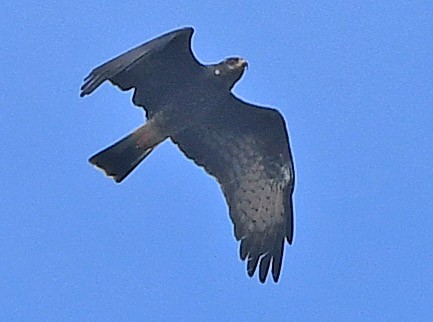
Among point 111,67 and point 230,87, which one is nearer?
point 111,67

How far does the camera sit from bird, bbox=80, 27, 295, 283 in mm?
12625

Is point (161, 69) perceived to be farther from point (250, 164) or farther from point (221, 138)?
point (250, 164)

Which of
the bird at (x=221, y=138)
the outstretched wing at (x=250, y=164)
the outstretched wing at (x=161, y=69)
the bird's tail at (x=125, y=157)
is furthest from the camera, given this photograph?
the outstretched wing at (x=250, y=164)

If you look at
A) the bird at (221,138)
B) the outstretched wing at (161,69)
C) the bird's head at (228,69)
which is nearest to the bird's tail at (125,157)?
the bird at (221,138)

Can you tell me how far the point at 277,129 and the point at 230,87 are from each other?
2.55 ft

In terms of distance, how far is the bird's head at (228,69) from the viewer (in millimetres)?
12562

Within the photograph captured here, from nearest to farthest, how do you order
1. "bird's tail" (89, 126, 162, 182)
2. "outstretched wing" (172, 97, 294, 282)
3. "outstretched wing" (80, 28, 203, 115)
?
"outstretched wing" (80, 28, 203, 115) < "bird's tail" (89, 126, 162, 182) < "outstretched wing" (172, 97, 294, 282)

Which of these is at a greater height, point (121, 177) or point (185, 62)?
point (185, 62)

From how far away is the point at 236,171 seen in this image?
43.9 feet

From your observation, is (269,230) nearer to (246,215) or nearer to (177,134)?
(246,215)

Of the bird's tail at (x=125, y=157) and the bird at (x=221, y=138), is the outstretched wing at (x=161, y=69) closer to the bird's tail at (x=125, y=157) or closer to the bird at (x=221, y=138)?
the bird at (x=221, y=138)

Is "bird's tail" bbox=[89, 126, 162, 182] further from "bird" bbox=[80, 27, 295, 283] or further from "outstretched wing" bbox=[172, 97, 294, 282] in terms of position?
"outstretched wing" bbox=[172, 97, 294, 282]

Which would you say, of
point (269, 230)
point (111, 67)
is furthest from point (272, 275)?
point (111, 67)

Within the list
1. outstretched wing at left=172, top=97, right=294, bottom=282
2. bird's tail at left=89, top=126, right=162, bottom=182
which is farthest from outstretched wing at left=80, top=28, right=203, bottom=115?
outstretched wing at left=172, top=97, right=294, bottom=282
